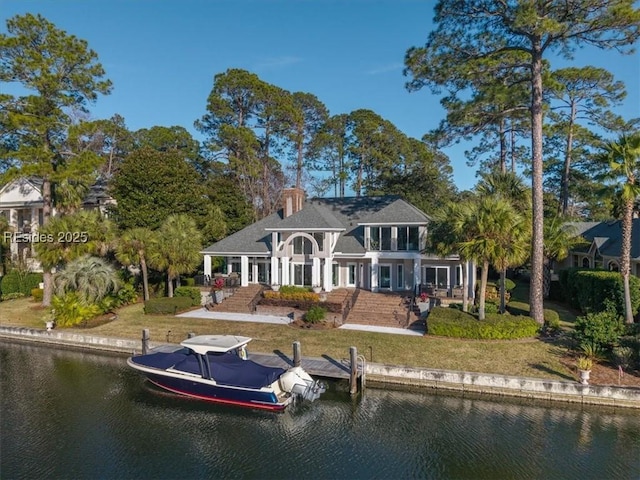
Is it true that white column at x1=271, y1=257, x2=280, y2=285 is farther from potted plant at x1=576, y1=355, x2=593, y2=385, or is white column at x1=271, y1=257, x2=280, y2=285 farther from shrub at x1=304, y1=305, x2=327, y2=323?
potted plant at x1=576, y1=355, x2=593, y2=385

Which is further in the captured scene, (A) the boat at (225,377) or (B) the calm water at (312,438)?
(A) the boat at (225,377)

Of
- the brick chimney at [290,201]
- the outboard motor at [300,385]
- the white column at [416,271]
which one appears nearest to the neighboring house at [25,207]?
the brick chimney at [290,201]

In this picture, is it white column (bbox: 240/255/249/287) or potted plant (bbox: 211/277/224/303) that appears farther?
white column (bbox: 240/255/249/287)

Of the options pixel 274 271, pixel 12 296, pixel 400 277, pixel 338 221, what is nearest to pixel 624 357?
pixel 400 277

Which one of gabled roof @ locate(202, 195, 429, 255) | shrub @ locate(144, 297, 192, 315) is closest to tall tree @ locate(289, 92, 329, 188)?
gabled roof @ locate(202, 195, 429, 255)

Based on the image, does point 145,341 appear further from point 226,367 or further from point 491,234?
point 491,234

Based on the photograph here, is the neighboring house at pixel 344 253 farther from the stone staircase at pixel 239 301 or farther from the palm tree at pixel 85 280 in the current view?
the palm tree at pixel 85 280
